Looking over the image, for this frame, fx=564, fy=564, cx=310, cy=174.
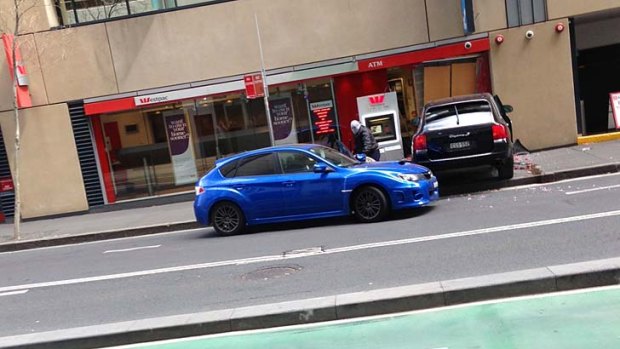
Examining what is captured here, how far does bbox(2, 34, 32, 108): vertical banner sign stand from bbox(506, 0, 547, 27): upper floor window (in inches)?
511

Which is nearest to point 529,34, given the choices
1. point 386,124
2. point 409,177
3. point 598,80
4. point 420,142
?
point 598,80

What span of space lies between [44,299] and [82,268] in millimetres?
1850

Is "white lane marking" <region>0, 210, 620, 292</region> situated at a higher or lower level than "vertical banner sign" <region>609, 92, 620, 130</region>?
lower

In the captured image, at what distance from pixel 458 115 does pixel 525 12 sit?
206 inches

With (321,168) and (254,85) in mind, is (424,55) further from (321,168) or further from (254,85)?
(321,168)

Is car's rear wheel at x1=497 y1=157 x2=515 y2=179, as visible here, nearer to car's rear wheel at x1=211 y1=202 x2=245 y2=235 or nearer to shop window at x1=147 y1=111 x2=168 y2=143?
car's rear wheel at x1=211 y1=202 x2=245 y2=235

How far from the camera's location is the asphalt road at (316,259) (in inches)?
249

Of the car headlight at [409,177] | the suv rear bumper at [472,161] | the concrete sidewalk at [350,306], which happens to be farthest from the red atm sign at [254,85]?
the concrete sidewalk at [350,306]

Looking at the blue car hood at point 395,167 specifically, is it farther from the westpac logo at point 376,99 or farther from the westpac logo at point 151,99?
the westpac logo at point 151,99

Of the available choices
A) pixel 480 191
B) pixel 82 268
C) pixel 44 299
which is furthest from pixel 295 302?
pixel 480 191

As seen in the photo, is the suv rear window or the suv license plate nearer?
the suv license plate

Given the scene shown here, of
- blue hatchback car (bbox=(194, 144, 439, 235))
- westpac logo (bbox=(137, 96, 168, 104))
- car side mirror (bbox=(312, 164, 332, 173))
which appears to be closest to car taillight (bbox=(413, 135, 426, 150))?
blue hatchback car (bbox=(194, 144, 439, 235))

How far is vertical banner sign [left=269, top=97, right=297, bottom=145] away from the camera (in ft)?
52.4

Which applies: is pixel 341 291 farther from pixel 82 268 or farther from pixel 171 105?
pixel 171 105
